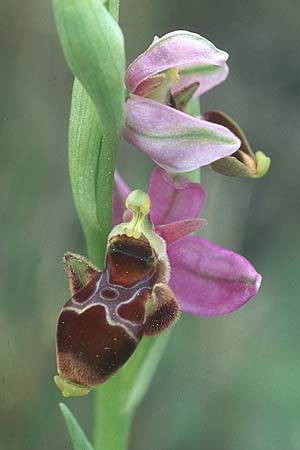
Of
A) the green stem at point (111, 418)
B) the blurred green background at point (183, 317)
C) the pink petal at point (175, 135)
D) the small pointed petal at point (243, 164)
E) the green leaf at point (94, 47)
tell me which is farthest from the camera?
the blurred green background at point (183, 317)

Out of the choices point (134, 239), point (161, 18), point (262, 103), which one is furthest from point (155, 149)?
point (262, 103)

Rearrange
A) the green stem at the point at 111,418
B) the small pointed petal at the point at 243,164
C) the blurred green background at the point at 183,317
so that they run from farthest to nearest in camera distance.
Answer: the blurred green background at the point at 183,317, the green stem at the point at 111,418, the small pointed petal at the point at 243,164

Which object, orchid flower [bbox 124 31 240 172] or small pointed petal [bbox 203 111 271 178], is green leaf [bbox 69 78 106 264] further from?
small pointed petal [bbox 203 111 271 178]

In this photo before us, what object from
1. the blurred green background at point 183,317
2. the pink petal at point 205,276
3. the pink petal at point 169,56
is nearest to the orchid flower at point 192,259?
the pink petal at point 205,276

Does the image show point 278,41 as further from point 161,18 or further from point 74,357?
point 74,357

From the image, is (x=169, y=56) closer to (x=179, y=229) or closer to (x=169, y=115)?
(x=169, y=115)

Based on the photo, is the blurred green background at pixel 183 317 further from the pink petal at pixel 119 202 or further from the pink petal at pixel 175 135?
the pink petal at pixel 175 135
